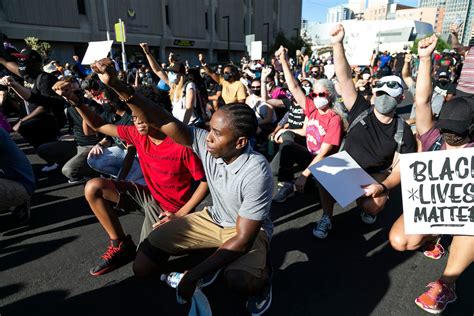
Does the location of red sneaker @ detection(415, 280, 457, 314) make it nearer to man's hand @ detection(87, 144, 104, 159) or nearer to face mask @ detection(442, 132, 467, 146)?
face mask @ detection(442, 132, 467, 146)

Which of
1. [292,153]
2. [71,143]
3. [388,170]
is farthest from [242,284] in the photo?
[71,143]

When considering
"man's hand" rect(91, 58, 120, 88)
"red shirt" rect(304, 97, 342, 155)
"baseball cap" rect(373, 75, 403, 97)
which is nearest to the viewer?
"man's hand" rect(91, 58, 120, 88)

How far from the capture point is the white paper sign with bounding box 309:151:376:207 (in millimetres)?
2787

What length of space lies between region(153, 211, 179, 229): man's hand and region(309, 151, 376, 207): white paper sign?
134 cm

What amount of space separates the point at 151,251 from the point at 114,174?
1.91 m

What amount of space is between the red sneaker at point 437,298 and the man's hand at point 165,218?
6.39ft

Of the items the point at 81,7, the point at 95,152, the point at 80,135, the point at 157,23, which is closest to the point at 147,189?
the point at 95,152

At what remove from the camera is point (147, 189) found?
2932mm

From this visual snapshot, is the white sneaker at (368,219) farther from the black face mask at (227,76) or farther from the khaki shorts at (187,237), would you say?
the black face mask at (227,76)

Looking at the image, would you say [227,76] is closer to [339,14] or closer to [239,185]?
[239,185]

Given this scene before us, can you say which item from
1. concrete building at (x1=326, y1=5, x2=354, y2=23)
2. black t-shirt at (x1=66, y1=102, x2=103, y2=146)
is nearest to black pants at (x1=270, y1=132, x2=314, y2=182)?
black t-shirt at (x1=66, y1=102, x2=103, y2=146)

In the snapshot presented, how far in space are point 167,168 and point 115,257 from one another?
953 millimetres

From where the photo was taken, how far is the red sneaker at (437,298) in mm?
2275

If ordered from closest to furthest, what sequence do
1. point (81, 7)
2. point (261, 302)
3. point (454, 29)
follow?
point (261, 302) < point (454, 29) < point (81, 7)
